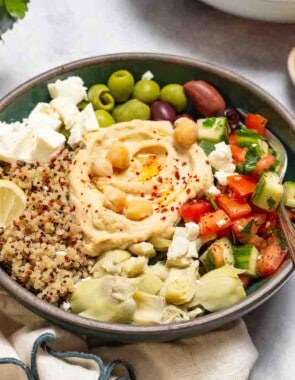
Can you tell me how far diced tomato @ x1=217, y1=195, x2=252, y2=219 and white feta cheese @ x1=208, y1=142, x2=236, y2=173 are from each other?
0.29 ft

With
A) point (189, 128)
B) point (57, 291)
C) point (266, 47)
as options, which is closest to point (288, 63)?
point (266, 47)

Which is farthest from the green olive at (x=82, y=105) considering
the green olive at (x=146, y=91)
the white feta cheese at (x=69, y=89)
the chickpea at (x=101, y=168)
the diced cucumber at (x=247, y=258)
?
the diced cucumber at (x=247, y=258)

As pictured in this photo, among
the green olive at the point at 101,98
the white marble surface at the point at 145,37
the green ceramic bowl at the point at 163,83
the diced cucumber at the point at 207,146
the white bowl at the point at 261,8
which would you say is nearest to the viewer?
the green ceramic bowl at the point at 163,83

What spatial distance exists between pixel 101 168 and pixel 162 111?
27cm

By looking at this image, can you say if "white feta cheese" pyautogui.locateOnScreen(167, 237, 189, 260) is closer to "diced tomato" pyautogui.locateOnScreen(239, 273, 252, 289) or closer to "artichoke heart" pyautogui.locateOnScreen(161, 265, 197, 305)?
"artichoke heart" pyautogui.locateOnScreen(161, 265, 197, 305)

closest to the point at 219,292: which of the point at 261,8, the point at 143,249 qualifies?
the point at 143,249

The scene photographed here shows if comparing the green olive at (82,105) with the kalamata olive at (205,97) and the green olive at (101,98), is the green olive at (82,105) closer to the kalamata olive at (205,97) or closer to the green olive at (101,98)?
the green olive at (101,98)

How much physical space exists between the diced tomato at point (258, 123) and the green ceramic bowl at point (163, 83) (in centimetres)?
2

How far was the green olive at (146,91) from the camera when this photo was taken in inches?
78.2

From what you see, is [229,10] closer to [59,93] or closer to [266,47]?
[266,47]

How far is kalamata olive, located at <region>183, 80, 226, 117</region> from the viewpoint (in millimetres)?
1956

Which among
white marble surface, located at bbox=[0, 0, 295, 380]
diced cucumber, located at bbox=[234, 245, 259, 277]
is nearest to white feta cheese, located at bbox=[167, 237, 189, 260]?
diced cucumber, located at bbox=[234, 245, 259, 277]

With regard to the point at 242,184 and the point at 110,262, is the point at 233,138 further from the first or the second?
the point at 110,262

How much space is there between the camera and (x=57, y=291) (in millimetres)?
1600
